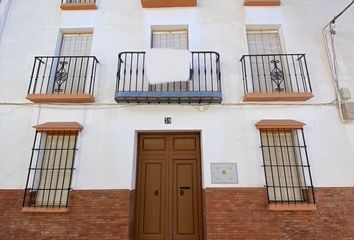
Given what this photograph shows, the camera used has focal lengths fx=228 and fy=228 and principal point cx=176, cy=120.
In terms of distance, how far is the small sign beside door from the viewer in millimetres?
4686

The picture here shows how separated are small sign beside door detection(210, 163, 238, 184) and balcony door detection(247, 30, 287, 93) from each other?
77.2 inches

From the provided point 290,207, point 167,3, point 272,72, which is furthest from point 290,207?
point 167,3

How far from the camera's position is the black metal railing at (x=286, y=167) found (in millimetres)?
4684

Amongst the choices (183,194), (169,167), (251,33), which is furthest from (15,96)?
(251,33)

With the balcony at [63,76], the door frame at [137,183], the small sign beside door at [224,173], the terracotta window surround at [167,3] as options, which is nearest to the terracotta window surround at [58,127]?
the balcony at [63,76]

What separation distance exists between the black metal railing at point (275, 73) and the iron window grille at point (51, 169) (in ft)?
13.9

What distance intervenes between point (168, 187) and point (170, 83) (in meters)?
2.44

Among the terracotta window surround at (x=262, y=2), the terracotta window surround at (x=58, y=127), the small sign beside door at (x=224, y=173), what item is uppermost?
the terracotta window surround at (x=262, y=2)

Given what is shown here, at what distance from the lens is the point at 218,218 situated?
177 inches

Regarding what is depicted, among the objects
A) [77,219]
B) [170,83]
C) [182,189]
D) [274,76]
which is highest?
[274,76]

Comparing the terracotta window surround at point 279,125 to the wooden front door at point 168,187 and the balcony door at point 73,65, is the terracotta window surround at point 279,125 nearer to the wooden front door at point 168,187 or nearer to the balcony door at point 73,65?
the wooden front door at point 168,187

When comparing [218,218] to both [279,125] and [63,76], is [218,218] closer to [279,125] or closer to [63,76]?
[279,125]

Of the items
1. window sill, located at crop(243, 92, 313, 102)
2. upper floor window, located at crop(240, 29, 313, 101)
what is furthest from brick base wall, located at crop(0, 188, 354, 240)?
upper floor window, located at crop(240, 29, 313, 101)

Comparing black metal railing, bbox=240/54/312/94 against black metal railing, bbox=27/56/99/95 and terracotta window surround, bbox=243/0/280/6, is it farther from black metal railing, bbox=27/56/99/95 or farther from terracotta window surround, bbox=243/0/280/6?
black metal railing, bbox=27/56/99/95
